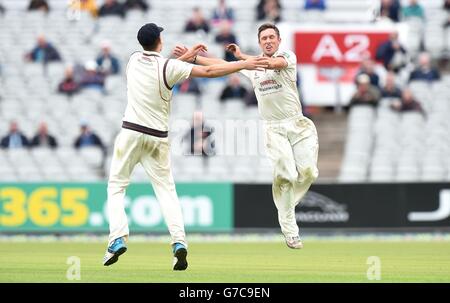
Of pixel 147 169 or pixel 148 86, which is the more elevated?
pixel 148 86

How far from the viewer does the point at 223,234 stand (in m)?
23.2

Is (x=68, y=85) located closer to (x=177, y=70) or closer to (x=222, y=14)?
(x=222, y=14)

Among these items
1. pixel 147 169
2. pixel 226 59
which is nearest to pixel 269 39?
pixel 147 169

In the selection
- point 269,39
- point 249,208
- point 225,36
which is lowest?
point 249,208

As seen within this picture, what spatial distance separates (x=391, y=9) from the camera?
27906 mm

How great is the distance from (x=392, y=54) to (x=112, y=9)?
21.9 feet

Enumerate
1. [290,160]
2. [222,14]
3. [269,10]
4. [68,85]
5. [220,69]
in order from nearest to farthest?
1. [220,69]
2. [290,160]
3. [68,85]
4. [269,10]
5. [222,14]

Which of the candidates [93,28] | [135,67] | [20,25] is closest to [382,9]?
[93,28]

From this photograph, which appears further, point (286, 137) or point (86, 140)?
point (86, 140)

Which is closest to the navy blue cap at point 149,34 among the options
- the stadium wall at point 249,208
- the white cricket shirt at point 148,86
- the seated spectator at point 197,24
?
the white cricket shirt at point 148,86

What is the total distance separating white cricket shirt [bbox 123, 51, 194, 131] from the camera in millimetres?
13562

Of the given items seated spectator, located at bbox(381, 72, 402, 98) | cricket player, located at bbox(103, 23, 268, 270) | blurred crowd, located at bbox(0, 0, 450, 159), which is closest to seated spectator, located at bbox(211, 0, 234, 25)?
blurred crowd, located at bbox(0, 0, 450, 159)

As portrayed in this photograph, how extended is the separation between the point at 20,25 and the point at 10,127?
4775mm

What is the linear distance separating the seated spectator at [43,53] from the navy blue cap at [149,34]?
1456 cm
